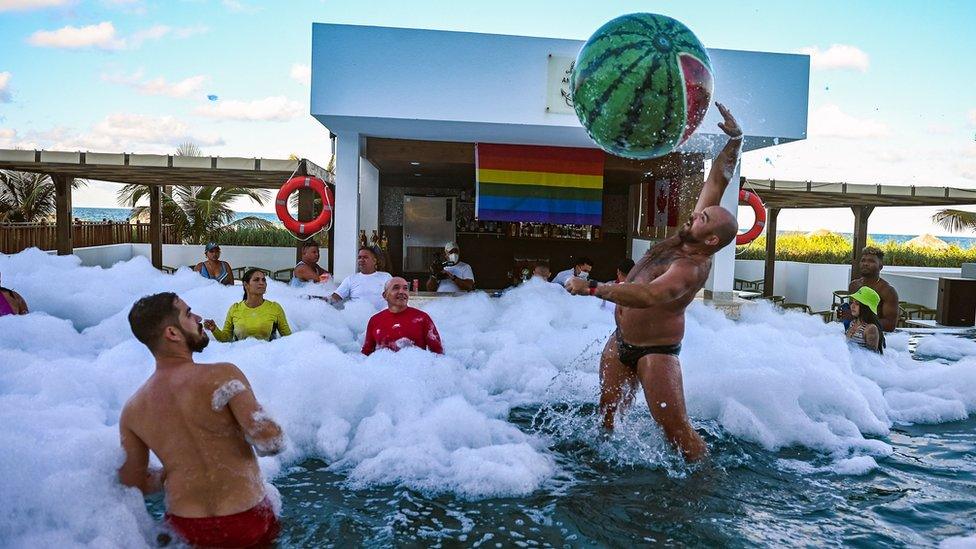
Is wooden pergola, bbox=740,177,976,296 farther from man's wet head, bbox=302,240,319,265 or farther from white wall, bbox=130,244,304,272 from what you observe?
white wall, bbox=130,244,304,272

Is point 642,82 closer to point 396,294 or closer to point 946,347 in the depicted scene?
point 396,294

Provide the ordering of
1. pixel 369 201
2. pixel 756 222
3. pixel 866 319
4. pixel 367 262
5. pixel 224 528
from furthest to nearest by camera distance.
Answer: pixel 369 201 → pixel 756 222 → pixel 367 262 → pixel 866 319 → pixel 224 528

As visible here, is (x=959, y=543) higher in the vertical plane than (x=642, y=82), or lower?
lower

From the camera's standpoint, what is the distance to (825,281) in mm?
16812

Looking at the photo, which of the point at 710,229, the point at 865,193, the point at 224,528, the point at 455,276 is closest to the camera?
the point at 224,528

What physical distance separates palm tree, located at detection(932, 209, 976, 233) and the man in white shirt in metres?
25.8

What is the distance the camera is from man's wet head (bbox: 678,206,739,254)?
4152mm

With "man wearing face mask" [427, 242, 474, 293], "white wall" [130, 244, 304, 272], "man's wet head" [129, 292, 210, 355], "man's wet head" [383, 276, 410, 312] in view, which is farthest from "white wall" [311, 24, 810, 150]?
"white wall" [130, 244, 304, 272]

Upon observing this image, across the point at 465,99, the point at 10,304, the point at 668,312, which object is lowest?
the point at 10,304

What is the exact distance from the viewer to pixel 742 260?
65.3 ft

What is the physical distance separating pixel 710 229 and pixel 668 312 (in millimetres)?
576

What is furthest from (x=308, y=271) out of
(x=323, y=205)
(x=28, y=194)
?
(x=28, y=194)

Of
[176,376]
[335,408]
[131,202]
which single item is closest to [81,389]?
[335,408]

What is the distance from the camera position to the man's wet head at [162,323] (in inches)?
110
